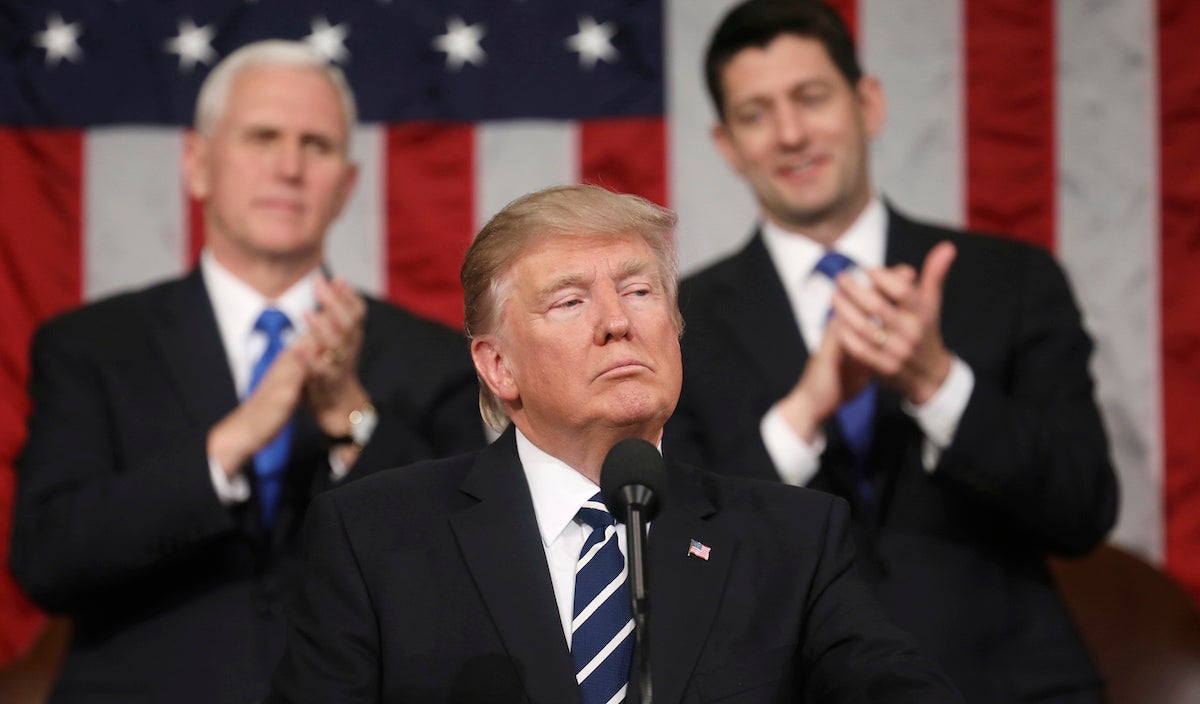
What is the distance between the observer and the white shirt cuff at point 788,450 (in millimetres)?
3035

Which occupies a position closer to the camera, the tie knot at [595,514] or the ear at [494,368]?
the tie knot at [595,514]

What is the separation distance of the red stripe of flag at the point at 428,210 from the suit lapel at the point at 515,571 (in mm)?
2010

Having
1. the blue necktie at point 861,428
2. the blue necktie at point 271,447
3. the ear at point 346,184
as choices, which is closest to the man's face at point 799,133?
the blue necktie at point 861,428

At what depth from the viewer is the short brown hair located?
226cm

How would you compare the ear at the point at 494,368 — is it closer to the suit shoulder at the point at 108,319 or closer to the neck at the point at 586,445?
the neck at the point at 586,445

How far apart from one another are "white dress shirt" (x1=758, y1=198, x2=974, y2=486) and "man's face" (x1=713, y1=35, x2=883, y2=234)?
44mm

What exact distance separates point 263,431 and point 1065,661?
1572 mm

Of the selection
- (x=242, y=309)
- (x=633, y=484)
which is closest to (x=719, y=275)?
(x=242, y=309)

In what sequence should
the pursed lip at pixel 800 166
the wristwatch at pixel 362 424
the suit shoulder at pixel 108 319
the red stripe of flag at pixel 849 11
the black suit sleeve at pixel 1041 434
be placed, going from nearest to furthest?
the black suit sleeve at pixel 1041 434 < the wristwatch at pixel 362 424 < the suit shoulder at pixel 108 319 < the pursed lip at pixel 800 166 < the red stripe of flag at pixel 849 11

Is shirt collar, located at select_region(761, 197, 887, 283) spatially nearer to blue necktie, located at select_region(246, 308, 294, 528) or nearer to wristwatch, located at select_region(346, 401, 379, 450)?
wristwatch, located at select_region(346, 401, 379, 450)

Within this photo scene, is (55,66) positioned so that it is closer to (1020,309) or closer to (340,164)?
(340,164)

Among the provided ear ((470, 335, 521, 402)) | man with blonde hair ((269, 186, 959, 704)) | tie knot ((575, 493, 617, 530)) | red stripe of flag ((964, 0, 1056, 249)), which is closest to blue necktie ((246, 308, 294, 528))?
ear ((470, 335, 521, 402))

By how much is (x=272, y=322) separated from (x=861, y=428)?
1226 mm

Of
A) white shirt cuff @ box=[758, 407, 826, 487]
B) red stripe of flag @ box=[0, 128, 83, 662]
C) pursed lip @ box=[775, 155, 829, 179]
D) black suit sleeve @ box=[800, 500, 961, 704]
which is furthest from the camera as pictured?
red stripe of flag @ box=[0, 128, 83, 662]
